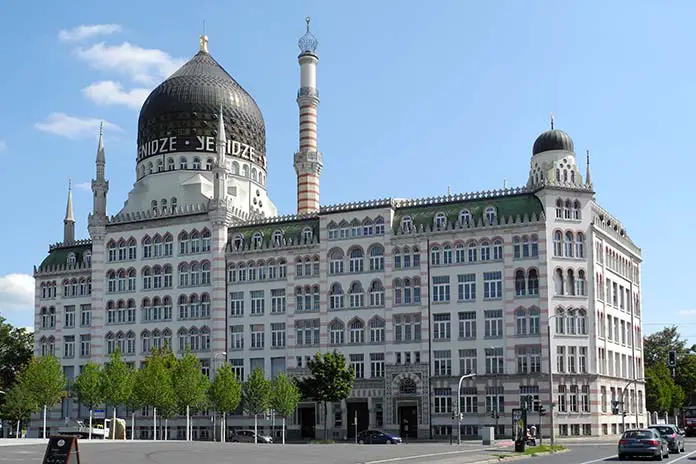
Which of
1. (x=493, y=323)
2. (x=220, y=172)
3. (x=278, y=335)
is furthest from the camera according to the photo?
(x=220, y=172)

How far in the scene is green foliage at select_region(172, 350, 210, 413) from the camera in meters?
93.9

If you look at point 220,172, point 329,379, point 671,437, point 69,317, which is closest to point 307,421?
point 329,379

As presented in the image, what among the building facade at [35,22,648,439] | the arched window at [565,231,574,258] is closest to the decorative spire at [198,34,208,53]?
the building facade at [35,22,648,439]

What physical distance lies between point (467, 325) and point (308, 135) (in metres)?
32.5

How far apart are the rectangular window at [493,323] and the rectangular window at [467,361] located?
7.09 ft

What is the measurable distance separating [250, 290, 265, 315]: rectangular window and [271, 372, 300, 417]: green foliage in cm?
1103

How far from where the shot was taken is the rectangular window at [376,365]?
97.2 meters

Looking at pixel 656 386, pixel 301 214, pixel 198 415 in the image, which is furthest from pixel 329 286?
pixel 656 386

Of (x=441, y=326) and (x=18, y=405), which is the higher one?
(x=441, y=326)

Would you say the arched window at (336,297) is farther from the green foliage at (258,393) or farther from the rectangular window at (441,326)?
the rectangular window at (441,326)

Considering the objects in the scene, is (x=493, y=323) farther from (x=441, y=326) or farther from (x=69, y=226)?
(x=69, y=226)

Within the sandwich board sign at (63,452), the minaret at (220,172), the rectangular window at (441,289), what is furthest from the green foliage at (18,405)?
the sandwich board sign at (63,452)

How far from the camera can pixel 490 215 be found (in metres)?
94.8

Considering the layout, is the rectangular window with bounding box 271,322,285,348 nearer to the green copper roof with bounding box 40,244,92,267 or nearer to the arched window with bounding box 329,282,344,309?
the arched window with bounding box 329,282,344,309
